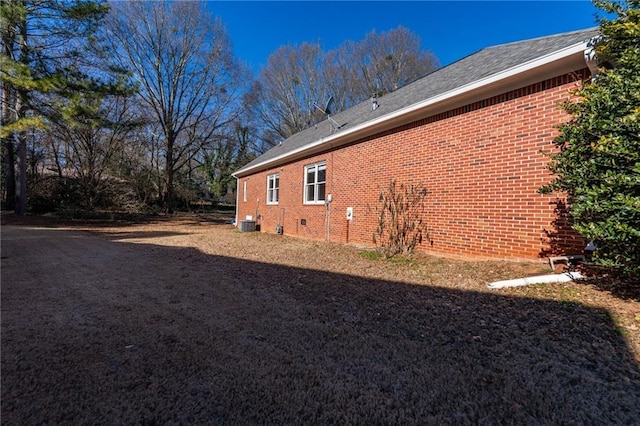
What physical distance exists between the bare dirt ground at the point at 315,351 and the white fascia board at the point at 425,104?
10.2 ft

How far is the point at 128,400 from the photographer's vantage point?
→ 1.72 meters

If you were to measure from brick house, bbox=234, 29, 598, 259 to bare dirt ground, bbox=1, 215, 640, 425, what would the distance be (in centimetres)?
101

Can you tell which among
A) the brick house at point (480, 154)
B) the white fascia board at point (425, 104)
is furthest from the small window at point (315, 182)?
the brick house at point (480, 154)

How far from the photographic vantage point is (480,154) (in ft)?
18.3

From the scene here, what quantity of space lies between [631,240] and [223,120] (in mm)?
26049

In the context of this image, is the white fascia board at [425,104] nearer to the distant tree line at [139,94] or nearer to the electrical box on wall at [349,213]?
the electrical box on wall at [349,213]

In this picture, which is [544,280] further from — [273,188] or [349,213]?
[273,188]

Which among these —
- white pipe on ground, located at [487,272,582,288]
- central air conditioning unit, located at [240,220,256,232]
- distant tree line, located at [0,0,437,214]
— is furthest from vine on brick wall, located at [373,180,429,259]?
distant tree line, located at [0,0,437,214]

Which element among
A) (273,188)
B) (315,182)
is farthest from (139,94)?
(315,182)

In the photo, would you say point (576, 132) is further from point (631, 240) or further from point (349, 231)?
point (349, 231)

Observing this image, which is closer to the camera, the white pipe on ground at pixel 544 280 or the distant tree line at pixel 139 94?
the white pipe on ground at pixel 544 280

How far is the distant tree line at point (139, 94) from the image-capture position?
434 inches

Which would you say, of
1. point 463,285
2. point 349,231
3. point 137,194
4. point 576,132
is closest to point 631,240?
point 576,132

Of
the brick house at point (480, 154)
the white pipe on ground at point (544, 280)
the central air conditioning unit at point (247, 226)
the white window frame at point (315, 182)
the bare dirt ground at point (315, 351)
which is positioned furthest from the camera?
the central air conditioning unit at point (247, 226)
